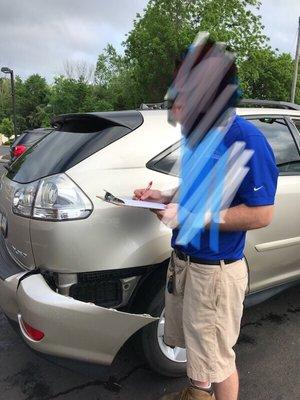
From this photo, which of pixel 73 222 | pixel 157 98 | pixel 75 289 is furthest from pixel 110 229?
pixel 157 98

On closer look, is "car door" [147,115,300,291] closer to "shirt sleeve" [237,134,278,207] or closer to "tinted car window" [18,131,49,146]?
"shirt sleeve" [237,134,278,207]

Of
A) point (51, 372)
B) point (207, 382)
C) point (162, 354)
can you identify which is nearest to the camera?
point (207, 382)

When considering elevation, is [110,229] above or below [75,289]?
above

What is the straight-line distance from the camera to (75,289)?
2455 mm

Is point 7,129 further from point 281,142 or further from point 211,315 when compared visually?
point 211,315

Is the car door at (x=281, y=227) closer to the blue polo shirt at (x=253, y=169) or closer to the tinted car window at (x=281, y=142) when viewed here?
the tinted car window at (x=281, y=142)

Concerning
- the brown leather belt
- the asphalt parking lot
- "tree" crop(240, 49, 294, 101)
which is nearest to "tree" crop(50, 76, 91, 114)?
"tree" crop(240, 49, 294, 101)

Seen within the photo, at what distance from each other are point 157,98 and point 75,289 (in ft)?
90.5

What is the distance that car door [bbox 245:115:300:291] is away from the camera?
3062mm

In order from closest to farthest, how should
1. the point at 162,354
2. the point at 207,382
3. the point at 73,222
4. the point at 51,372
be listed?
the point at 207,382 < the point at 73,222 < the point at 162,354 < the point at 51,372

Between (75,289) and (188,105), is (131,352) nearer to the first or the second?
(75,289)

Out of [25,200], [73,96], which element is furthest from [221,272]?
[73,96]

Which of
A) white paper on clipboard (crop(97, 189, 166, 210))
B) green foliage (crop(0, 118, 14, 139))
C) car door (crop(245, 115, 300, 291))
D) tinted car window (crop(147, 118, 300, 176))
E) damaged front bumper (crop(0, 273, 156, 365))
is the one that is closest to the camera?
white paper on clipboard (crop(97, 189, 166, 210))

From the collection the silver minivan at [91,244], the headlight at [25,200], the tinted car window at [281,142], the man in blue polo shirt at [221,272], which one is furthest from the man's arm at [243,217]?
the tinted car window at [281,142]
